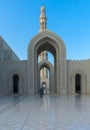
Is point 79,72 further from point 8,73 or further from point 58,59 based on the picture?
point 8,73

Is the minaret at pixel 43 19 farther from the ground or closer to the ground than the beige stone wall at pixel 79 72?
farther from the ground

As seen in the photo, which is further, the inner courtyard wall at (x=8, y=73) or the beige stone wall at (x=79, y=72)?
the inner courtyard wall at (x=8, y=73)

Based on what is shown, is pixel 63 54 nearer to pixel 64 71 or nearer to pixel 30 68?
pixel 64 71

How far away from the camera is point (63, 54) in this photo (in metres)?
30.2

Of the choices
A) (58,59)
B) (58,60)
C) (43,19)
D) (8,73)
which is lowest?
(8,73)

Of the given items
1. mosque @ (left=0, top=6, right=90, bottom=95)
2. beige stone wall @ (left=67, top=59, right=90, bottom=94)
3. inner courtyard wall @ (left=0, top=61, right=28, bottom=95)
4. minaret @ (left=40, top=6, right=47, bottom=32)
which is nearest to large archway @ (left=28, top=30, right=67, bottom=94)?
mosque @ (left=0, top=6, right=90, bottom=95)

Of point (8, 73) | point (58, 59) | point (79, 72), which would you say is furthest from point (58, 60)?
point (8, 73)

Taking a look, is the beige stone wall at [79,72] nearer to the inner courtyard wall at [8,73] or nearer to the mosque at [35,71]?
the mosque at [35,71]

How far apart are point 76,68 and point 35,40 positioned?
6621mm

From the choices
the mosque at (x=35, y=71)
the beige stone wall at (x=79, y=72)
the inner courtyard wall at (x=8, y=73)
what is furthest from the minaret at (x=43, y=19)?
the beige stone wall at (x=79, y=72)

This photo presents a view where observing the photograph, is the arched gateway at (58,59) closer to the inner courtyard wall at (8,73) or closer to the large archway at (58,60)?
the large archway at (58,60)

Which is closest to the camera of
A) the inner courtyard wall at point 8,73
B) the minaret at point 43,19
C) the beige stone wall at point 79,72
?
the beige stone wall at point 79,72

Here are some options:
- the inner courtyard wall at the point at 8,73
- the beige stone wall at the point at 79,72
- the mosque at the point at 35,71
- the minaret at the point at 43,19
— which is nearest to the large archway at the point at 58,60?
the mosque at the point at 35,71

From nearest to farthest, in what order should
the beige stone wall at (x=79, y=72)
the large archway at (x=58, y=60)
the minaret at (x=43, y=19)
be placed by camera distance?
the large archway at (x=58, y=60), the beige stone wall at (x=79, y=72), the minaret at (x=43, y=19)
